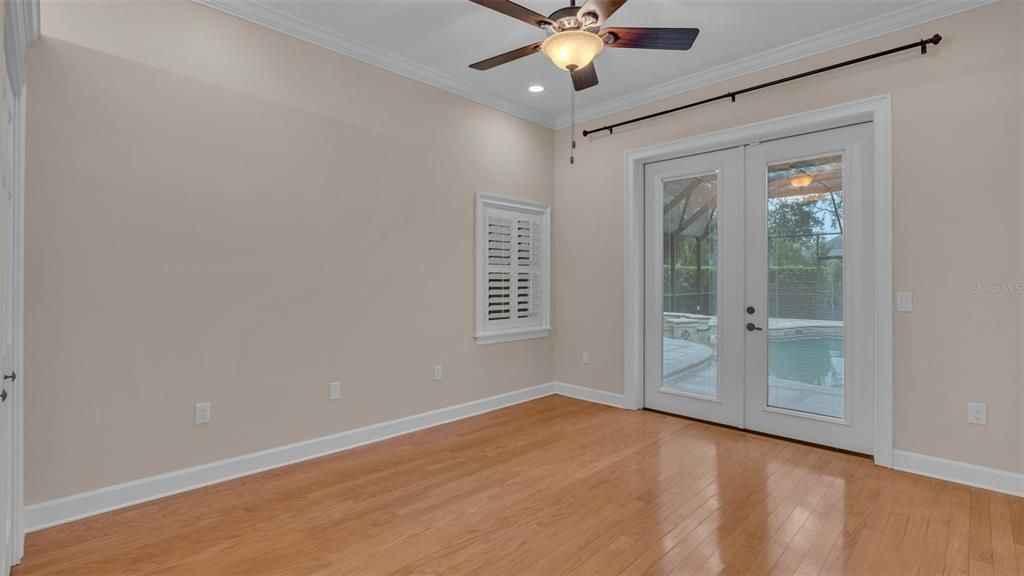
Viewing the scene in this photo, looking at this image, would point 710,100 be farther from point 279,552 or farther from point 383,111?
point 279,552

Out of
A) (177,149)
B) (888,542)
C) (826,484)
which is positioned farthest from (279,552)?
(826,484)

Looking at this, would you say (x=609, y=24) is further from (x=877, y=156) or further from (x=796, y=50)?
(x=877, y=156)

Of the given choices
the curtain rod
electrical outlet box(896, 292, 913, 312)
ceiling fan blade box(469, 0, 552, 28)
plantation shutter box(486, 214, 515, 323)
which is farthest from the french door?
ceiling fan blade box(469, 0, 552, 28)

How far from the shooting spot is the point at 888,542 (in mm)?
2363

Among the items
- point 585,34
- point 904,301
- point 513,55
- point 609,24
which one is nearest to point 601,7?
point 585,34

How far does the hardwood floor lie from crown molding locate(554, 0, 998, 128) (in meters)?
2.87

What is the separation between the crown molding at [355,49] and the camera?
3134mm

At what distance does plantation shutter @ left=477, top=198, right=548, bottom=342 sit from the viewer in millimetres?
4645

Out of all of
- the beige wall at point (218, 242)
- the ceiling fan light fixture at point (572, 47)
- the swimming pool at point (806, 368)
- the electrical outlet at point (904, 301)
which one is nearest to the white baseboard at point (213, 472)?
the beige wall at point (218, 242)

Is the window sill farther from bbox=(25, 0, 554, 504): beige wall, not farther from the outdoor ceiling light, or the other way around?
the outdoor ceiling light

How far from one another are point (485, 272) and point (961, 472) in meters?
3.59

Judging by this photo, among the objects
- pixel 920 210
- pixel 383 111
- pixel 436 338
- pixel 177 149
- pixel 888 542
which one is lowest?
pixel 888 542

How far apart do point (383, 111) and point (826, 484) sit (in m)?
3.94

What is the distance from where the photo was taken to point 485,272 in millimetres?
4629
